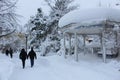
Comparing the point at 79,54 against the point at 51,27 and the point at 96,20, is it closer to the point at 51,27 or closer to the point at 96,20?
the point at 96,20

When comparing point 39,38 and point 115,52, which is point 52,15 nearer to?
point 39,38

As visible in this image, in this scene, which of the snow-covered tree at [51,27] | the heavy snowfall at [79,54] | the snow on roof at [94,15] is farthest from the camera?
the snow-covered tree at [51,27]

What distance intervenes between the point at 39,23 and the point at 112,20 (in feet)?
109

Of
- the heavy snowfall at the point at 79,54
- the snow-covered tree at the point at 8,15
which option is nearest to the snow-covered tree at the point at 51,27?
the heavy snowfall at the point at 79,54

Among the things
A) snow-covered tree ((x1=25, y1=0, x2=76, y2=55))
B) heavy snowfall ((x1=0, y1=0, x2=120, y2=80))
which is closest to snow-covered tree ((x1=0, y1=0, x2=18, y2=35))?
heavy snowfall ((x1=0, y1=0, x2=120, y2=80))

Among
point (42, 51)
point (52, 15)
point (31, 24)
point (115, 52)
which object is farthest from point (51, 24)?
point (115, 52)

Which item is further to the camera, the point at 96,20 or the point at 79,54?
the point at 79,54

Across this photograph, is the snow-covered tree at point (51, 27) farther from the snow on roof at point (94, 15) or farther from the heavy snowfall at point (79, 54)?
the snow on roof at point (94, 15)

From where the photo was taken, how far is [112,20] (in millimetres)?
19891

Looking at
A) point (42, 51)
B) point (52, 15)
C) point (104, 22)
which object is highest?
point (52, 15)

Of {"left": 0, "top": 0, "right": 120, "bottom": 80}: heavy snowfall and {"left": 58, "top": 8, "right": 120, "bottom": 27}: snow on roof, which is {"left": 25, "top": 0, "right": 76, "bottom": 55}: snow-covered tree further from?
{"left": 58, "top": 8, "right": 120, "bottom": 27}: snow on roof

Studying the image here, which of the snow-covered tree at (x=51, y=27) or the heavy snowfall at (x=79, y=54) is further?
the snow-covered tree at (x=51, y=27)

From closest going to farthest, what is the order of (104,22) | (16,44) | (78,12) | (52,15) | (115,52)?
(104,22), (78,12), (115,52), (52,15), (16,44)

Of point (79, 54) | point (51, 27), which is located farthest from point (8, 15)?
point (51, 27)
